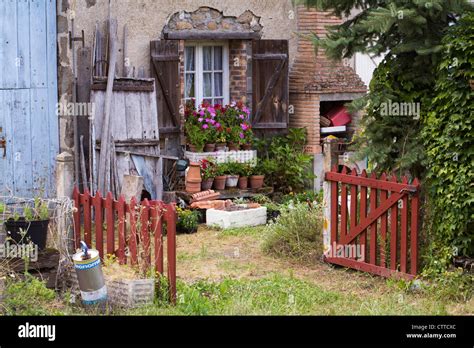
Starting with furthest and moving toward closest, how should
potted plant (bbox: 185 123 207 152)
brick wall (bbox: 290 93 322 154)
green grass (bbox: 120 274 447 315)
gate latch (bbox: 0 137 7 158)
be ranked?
brick wall (bbox: 290 93 322 154) → potted plant (bbox: 185 123 207 152) → gate latch (bbox: 0 137 7 158) → green grass (bbox: 120 274 447 315)

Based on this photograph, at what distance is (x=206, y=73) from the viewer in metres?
14.9

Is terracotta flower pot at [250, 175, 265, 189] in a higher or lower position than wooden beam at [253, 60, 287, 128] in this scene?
lower

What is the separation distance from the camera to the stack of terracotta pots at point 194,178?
13.8 meters

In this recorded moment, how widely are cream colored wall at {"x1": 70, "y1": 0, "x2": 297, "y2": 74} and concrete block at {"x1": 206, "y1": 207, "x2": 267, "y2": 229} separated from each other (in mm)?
2488

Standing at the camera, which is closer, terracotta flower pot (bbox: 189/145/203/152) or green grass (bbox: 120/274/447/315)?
green grass (bbox: 120/274/447/315)

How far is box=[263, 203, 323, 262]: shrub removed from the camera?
11.1 m

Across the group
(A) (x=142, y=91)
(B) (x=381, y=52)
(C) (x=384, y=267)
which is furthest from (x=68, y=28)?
(C) (x=384, y=267)

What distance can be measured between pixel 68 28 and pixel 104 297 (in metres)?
5.44

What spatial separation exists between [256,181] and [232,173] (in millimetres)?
412

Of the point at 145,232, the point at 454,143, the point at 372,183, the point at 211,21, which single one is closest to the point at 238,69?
the point at 211,21

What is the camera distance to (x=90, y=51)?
13.2 meters

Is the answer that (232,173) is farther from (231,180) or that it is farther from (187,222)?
(187,222)

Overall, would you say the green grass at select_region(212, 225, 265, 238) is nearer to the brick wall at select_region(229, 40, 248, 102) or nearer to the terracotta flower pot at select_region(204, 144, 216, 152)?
the terracotta flower pot at select_region(204, 144, 216, 152)

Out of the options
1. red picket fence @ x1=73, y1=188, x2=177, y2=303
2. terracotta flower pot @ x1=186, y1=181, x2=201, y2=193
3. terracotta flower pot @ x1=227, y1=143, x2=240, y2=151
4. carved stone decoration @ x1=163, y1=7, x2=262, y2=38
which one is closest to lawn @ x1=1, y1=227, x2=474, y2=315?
red picket fence @ x1=73, y1=188, x2=177, y2=303
